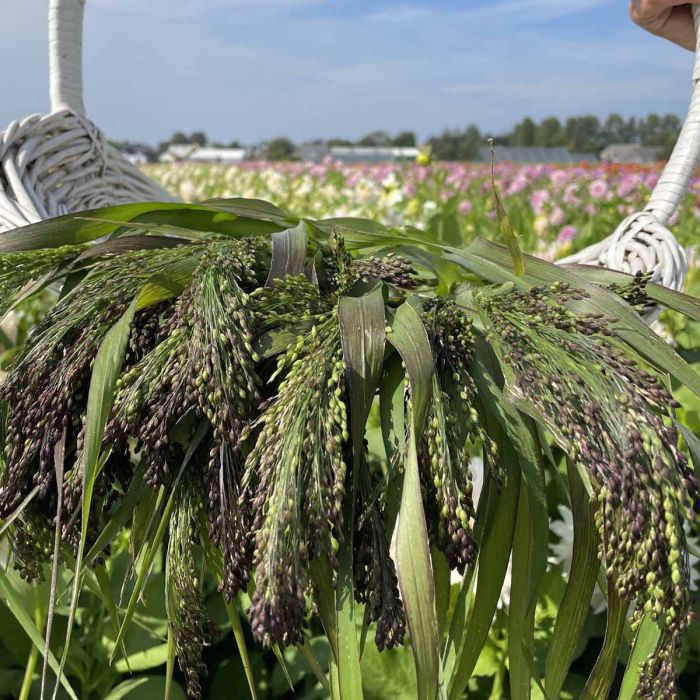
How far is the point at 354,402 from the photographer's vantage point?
0.52 meters

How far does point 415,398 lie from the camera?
497 mm

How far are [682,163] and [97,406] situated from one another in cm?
93

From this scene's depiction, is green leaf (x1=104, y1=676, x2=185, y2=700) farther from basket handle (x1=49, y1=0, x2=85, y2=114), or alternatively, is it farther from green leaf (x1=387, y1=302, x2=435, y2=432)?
basket handle (x1=49, y1=0, x2=85, y2=114)

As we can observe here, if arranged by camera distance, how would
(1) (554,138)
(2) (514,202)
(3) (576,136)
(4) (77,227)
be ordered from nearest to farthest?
(4) (77,227) → (2) (514,202) → (3) (576,136) → (1) (554,138)

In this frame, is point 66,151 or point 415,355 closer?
point 415,355

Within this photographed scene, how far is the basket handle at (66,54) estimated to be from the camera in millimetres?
1217

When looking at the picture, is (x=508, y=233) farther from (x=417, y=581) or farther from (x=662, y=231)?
(x=662, y=231)

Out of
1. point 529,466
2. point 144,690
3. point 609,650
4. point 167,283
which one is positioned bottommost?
point 144,690

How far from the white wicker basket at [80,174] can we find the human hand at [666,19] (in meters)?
0.07

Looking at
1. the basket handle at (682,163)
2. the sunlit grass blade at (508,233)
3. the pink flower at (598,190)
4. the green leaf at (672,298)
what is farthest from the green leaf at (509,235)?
the pink flower at (598,190)

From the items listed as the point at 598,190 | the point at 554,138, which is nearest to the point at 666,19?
the point at 598,190

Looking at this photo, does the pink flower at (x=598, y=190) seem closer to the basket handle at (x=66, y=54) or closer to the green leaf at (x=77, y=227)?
the basket handle at (x=66, y=54)

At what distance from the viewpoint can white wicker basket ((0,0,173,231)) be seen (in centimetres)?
111

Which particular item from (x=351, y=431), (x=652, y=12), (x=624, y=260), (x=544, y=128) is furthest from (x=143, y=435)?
(x=544, y=128)
